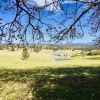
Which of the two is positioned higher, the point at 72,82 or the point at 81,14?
the point at 81,14

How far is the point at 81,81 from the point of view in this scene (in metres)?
19.0

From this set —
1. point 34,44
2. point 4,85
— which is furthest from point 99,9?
point 4,85

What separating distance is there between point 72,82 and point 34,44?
3.35 m

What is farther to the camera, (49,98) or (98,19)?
(98,19)

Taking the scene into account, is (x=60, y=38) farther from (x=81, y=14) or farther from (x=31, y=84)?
(x=31, y=84)

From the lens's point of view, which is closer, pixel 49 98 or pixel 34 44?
pixel 49 98

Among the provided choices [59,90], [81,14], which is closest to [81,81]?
[59,90]

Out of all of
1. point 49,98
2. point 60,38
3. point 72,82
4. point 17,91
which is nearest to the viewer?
point 49,98

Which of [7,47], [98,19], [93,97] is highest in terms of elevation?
[98,19]

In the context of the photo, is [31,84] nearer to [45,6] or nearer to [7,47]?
[7,47]

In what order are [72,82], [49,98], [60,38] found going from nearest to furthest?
[49,98] → [60,38] → [72,82]

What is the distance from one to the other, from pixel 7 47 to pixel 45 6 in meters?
3.08

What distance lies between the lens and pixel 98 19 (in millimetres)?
17688

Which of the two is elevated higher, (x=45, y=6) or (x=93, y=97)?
(x=45, y=6)
